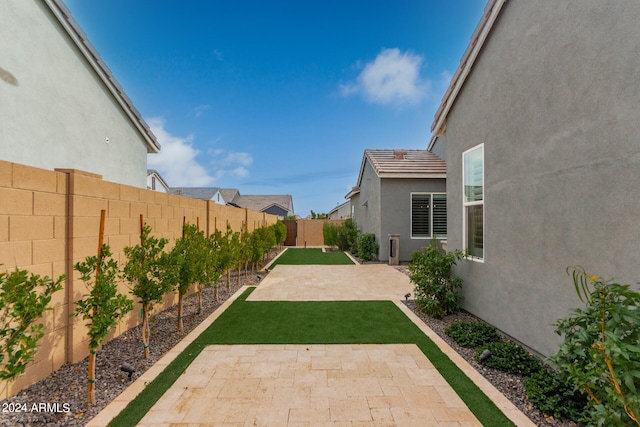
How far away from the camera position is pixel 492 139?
16.8 feet

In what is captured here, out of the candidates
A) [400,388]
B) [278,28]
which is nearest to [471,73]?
[400,388]

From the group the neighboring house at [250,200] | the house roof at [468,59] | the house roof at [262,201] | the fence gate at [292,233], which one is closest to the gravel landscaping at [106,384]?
the house roof at [468,59]

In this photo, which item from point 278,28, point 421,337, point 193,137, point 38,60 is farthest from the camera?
point 193,137

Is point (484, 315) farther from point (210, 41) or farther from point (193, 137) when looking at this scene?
point (193, 137)

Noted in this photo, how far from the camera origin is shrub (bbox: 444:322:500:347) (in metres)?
4.66

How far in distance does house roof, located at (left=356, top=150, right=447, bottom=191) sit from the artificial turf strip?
730cm

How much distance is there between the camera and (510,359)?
3961mm

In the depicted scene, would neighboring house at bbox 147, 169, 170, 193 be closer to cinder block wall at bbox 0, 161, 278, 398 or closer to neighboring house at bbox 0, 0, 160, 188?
neighboring house at bbox 0, 0, 160, 188

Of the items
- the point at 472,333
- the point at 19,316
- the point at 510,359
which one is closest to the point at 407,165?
the point at 472,333

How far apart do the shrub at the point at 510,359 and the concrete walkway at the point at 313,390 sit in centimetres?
36

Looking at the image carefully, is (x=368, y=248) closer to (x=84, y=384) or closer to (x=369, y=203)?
(x=369, y=203)

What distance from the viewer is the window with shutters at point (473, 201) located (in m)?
5.63

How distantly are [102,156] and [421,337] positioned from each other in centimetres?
1008

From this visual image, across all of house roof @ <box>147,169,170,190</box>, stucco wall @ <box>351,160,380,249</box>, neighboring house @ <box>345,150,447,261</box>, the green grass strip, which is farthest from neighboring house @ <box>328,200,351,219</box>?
house roof @ <box>147,169,170,190</box>
